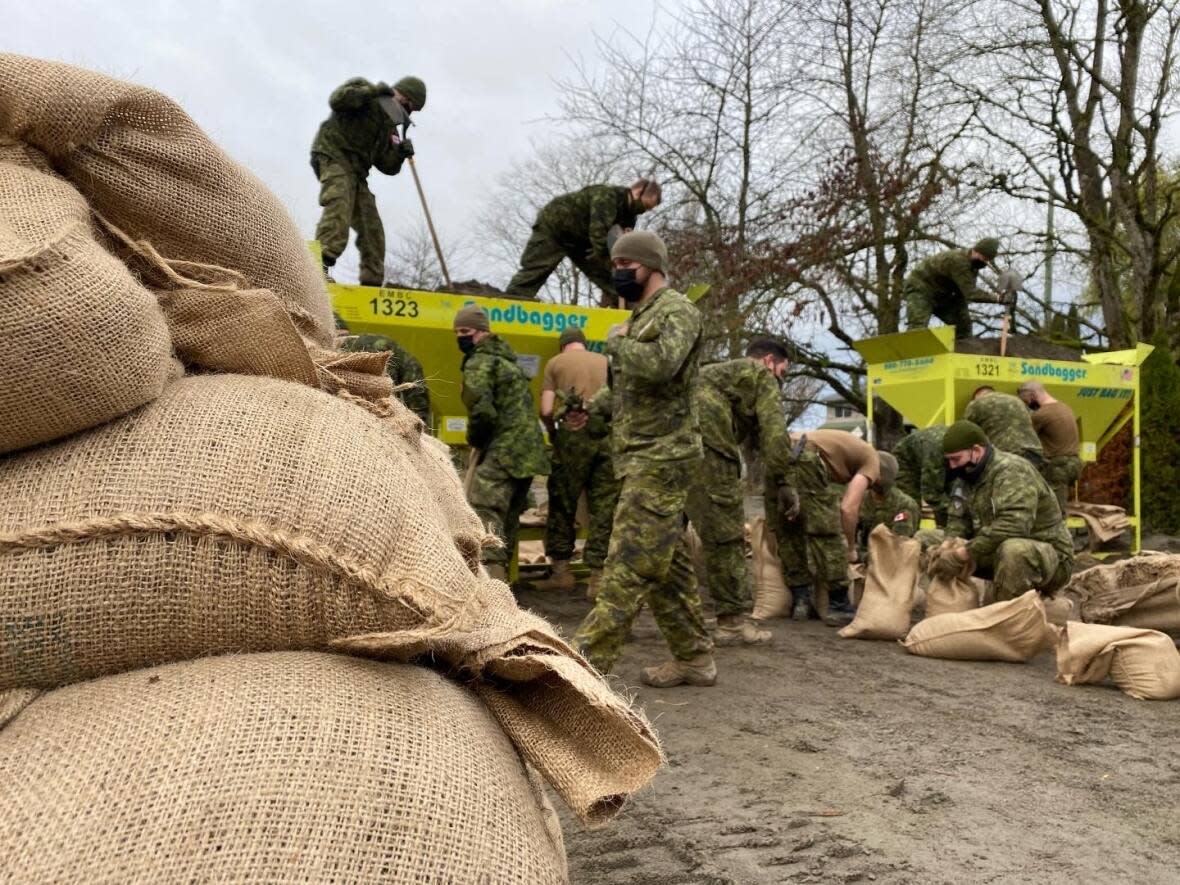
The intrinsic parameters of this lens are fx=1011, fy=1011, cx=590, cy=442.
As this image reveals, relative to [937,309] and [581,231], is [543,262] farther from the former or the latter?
[937,309]

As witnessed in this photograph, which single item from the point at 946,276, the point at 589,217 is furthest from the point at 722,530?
the point at 946,276

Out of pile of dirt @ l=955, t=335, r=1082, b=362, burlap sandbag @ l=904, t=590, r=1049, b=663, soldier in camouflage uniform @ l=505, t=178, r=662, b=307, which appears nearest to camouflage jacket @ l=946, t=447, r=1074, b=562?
burlap sandbag @ l=904, t=590, r=1049, b=663

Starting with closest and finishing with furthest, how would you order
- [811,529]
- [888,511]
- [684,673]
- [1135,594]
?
1. [684,673]
2. [1135,594]
3. [811,529]
4. [888,511]

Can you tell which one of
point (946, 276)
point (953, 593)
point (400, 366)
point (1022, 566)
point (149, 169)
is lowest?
point (953, 593)

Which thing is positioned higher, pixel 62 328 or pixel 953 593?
pixel 62 328

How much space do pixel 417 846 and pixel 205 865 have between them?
0.18 meters

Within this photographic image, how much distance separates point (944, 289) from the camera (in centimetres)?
1023

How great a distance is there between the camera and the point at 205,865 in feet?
2.83

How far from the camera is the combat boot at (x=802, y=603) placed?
21.0ft

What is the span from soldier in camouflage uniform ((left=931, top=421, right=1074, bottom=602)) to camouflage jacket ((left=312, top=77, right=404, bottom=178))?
406cm

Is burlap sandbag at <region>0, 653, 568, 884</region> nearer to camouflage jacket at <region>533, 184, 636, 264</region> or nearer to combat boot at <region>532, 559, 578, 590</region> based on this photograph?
combat boot at <region>532, 559, 578, 590</region>

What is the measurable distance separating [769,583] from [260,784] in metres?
5.84

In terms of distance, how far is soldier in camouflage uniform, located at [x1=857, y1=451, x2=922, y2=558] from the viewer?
685 centimetres

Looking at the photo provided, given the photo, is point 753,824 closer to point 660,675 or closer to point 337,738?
point 660,675
